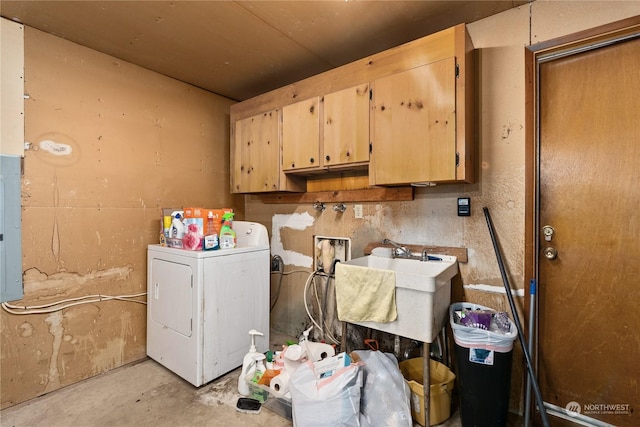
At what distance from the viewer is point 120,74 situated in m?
2.36

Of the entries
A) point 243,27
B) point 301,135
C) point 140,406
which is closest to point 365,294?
point 301,135

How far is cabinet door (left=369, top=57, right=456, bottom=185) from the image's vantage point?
5.66 ft

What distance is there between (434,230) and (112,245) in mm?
2463

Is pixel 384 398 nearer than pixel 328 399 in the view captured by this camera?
No

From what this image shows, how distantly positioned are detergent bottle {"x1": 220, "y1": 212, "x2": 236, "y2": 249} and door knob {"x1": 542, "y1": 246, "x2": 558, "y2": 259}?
2.11 meters

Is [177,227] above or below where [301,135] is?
below

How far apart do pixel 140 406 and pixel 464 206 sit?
8.05 ft

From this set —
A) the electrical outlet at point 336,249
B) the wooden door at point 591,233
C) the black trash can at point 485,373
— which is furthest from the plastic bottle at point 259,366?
the wooden door at point 591,233

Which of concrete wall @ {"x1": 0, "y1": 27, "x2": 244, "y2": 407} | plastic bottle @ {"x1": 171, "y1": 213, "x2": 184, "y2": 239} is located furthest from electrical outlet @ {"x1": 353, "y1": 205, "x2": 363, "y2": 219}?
concrete wall @ {"x1": 0, "y1": 27, "x2": 244, "y2": 407}

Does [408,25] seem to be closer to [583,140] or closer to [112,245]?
[583,140]

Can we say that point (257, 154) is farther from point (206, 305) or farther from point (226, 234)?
A: point (206, 305)

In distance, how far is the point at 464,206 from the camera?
6.35 ft

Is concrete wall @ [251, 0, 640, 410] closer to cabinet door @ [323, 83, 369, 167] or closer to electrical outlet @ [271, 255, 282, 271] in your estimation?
cabinet door @ [323, 83, 369, 167]

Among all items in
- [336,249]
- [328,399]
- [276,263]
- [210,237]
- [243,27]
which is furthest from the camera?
[276,263]
